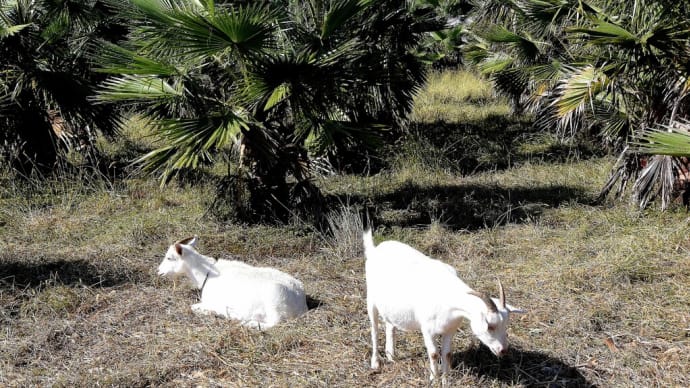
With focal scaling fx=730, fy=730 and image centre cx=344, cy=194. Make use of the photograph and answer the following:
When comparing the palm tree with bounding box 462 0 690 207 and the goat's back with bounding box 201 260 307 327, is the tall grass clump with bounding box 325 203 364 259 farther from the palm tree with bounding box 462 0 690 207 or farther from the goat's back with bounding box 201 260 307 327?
the palm tree with bounding box 462 0 690 207

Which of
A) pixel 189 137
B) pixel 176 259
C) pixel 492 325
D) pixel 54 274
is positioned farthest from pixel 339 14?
pixel 492 325

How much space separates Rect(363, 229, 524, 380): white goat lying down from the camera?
11.9ft

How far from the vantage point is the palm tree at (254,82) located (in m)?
6.76

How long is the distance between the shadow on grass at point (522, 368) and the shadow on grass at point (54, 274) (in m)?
3.21

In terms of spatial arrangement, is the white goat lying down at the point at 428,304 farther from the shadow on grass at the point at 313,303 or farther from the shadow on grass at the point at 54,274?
the shadow on grass at the point at 54,274

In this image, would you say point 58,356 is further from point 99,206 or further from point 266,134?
point 99,206

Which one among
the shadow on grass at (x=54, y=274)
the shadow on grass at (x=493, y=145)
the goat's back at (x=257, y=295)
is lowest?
the shadow on grass at (x=493, y=145)

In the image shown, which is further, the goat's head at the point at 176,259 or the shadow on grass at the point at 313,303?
the goat's head at the point at 176,259

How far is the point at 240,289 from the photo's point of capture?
5422 mm

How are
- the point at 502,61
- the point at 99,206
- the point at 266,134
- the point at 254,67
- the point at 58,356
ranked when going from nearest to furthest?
the point at 58,356 → the point at 254,67 → the point at 266,134 → the point at 99,206 → the point at 502,61

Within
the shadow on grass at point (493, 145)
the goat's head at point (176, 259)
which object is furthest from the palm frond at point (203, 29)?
the shadow on grass at point (493, 145)

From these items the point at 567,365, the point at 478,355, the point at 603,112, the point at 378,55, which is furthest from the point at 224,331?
the point at 603,112

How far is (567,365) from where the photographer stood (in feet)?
14.8

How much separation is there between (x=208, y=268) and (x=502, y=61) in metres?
7.71
